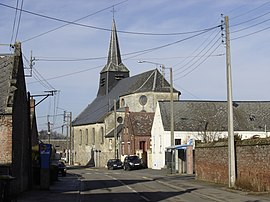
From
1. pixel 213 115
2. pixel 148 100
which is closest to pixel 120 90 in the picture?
pixel 148 100

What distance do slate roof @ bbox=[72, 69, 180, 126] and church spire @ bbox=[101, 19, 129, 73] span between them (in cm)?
415

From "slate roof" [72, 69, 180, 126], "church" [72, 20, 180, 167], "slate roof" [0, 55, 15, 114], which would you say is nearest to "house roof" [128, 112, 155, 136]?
"church" [72, 20, 180, 167]

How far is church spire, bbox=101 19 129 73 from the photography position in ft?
366

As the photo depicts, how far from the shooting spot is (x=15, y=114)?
Result: 26.8 meters

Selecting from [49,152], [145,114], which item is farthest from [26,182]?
A: [145,114]

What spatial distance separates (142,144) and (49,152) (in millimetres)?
45678

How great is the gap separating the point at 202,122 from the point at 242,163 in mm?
37038

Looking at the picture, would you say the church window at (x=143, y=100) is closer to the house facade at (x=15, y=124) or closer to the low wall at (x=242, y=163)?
the low wall at (x=242, y=163)

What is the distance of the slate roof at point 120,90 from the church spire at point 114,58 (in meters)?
4.15

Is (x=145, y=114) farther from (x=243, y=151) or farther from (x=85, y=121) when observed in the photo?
(x=243, y=151)

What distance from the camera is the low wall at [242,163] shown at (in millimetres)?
26578

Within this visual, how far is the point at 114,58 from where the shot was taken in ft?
372

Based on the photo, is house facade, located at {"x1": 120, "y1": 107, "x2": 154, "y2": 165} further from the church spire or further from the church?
the church spire

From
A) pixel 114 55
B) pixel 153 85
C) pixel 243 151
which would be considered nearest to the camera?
pixel 243 151
